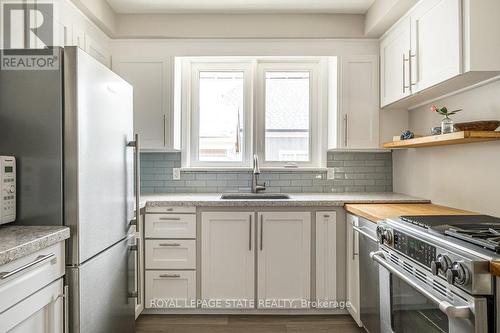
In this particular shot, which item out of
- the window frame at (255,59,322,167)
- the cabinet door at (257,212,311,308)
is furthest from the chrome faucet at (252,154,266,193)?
the cabinet door at (257,212,311,308)

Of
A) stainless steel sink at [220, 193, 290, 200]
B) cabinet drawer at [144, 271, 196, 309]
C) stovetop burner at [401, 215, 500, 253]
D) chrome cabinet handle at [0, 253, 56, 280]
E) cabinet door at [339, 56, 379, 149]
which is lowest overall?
cabinet drawer at [144, 271, 196, 309]

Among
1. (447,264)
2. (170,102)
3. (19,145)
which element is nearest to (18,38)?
(19,145)

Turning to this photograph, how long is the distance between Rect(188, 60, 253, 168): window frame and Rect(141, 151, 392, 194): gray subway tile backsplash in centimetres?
11

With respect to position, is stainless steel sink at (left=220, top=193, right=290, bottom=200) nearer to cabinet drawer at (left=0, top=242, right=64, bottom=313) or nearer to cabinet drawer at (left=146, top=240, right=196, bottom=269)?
cabinet drawer at (left=146, top=240, right=196, bottom=269)

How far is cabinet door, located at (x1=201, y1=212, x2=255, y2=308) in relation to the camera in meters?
2.57

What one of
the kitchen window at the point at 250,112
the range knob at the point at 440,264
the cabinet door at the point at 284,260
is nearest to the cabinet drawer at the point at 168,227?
the cabinet door at the point at 284,260

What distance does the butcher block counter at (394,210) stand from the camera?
2.09 meters

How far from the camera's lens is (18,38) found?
6.08 ft

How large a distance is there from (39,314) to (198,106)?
89.7 inches

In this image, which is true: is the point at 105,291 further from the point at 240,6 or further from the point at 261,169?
the point at 240,6

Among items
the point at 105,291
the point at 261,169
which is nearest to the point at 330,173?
the point at 261,169

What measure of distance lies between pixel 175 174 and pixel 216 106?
2.49ft

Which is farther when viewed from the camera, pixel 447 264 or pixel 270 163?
pixel 270 163

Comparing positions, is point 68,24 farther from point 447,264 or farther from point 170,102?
point 447,264
